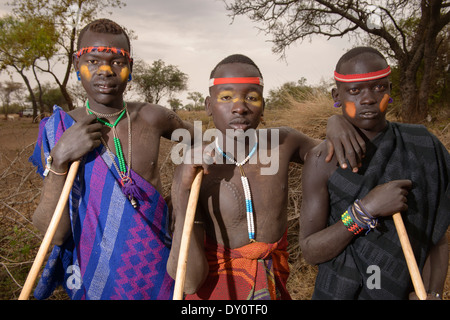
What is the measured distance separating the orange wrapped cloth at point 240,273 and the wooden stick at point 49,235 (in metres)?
0.66

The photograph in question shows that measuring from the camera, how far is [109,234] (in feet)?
6.23

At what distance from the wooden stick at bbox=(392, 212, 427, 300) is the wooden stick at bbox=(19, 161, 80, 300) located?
1.41 m

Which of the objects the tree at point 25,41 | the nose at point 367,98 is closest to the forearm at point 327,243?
the nose at point 367,98

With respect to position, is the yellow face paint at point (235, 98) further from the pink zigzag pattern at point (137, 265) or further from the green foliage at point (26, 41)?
the green foliage at point (26, 41)

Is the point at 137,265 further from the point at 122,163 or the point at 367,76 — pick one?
the point at 367,76

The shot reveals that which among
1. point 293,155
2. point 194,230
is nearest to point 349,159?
point 293,155

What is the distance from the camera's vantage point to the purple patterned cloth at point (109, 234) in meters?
1.88

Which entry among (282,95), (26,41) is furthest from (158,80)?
(282,95)

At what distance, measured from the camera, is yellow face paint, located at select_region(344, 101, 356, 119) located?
1580 millimetres

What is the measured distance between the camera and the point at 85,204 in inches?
75.9

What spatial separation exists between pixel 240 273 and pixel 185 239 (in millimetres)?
376

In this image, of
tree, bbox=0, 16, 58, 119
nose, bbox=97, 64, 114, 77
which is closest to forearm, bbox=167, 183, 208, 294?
nose, bbox=97, 64, 114, 77

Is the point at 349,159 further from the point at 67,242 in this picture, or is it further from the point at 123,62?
the point at 67,242
